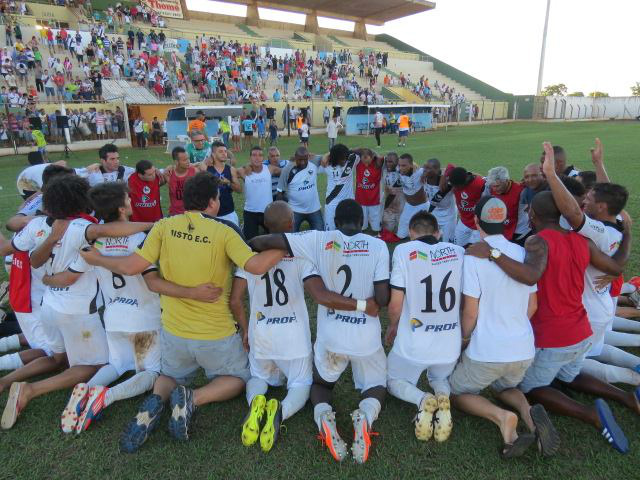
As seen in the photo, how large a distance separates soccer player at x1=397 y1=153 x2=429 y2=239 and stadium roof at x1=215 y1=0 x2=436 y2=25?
47.6m

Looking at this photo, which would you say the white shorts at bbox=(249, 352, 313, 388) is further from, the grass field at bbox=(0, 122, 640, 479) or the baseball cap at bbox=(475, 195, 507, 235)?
the baseball cap at bbox=(475, 195, 507, 235)

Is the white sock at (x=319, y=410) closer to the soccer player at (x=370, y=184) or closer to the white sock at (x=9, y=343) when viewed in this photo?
the white sock at (x=9, y=343)

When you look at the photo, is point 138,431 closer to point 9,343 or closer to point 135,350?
point 135,350

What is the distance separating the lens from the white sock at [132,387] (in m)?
3.58

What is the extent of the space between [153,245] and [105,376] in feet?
4.70

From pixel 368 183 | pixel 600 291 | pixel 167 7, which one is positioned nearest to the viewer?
pixel 600 291

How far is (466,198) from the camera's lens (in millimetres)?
6871

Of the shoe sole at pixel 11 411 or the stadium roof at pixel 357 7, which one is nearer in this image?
Answer: the shoe sole at pixel 11 411

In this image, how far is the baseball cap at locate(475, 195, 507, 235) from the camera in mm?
3314

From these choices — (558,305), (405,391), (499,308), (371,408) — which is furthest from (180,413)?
(558,305)

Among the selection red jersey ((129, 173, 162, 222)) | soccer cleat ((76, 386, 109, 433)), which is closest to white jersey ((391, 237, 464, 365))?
soccer cleat ((76, 386, 109, 433))

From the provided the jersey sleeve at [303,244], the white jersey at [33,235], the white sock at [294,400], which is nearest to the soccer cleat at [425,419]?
the white sock at [294,400]

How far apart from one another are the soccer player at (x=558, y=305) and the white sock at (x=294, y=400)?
5.99 feet

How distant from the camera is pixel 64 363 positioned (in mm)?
4305
